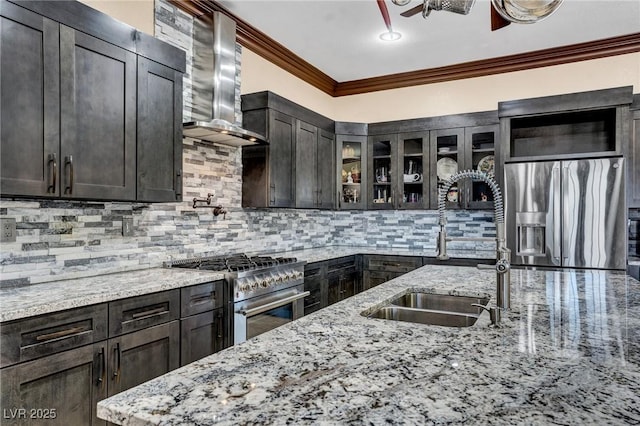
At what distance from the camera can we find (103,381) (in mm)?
1907

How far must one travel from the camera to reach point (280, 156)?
12.3 feet

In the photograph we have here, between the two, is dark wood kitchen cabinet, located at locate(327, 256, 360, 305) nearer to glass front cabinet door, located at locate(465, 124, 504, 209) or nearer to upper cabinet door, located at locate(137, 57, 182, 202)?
glass front cabinet door, located at locate(465, 124, 504, 209)

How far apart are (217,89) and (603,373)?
9.74 feet

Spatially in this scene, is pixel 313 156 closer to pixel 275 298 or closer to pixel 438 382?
pixel 275 298

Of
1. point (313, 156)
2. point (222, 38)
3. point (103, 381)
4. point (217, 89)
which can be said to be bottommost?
point (103, 381)

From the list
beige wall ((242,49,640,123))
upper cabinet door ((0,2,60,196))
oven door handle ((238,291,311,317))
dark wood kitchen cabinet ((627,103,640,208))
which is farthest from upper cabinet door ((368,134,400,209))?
upper cabinet door ((0,2,60,196))

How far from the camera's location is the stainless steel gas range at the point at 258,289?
2.66 meters

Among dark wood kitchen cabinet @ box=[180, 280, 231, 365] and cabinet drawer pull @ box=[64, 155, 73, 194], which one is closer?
cabinet drawer pull @ box=[64, 155, 73, 194]

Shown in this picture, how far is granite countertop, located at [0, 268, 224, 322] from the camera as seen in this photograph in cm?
167

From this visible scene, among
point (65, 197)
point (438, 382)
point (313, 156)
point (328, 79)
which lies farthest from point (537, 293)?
point (328, 79)

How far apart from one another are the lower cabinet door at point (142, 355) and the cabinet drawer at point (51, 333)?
0.44 ft

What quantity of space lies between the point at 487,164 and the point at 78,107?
12.4ft

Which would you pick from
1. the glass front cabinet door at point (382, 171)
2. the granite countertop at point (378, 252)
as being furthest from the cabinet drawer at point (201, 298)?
the glass front cabinet door at point (382, 171)

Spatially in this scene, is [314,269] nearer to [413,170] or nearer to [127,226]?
[127,226]
